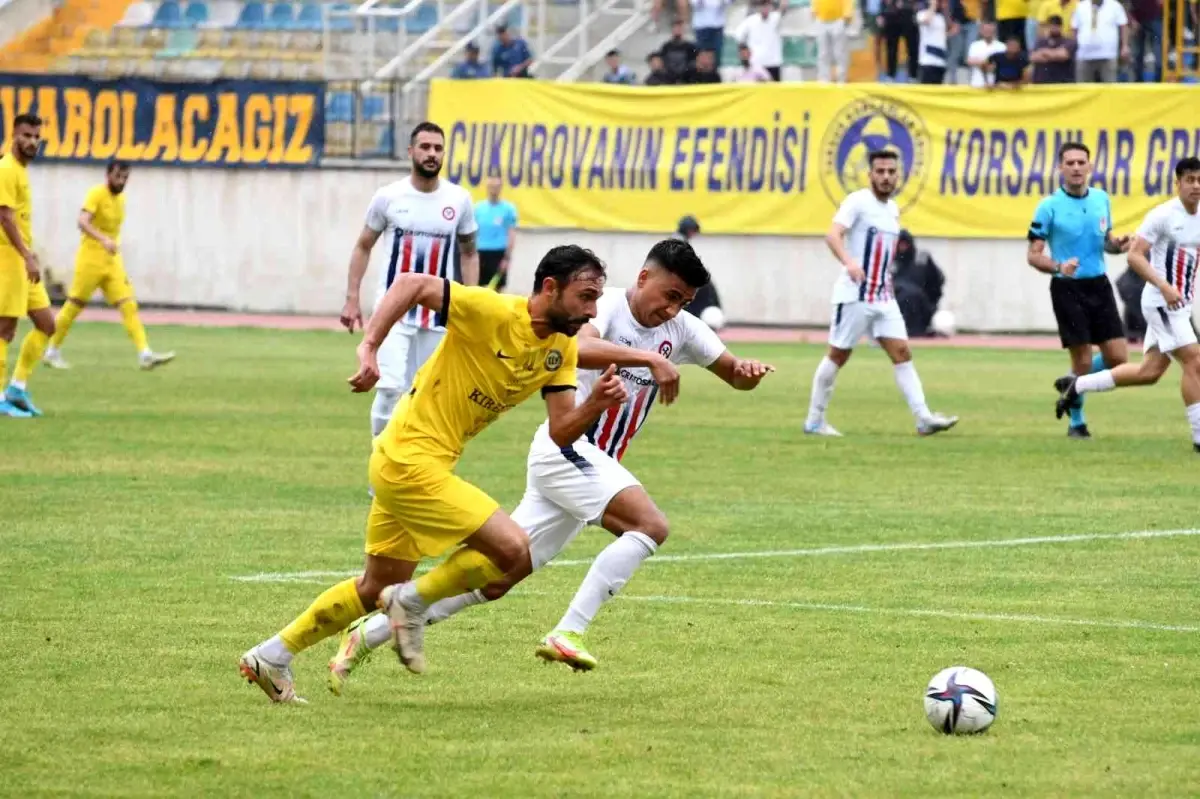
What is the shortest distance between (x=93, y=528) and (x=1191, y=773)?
735 centimetres

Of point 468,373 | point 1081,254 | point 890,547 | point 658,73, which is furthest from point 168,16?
point 468,373

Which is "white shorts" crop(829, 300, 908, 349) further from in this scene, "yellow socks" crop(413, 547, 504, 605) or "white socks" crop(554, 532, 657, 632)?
"yellow socks" crop(413, 547, 504, 605)

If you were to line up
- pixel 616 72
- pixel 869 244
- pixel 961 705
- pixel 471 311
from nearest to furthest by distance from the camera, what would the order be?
pixel 961 705 → pixel 471 311 → pixel 869 244 → pixel 616 72

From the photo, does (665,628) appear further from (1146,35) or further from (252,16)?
(252,16)

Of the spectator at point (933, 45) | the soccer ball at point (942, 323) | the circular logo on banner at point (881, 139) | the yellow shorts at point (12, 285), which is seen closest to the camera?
the yellow shorts at point (12, 285)

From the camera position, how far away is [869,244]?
60.1 feet

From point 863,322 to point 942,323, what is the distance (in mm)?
12248

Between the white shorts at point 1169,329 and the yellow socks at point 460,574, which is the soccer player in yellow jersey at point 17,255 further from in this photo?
the yellow socks at point 460,574

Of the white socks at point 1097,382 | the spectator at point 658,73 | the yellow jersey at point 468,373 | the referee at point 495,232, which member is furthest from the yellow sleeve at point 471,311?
the spectator at point 658,73

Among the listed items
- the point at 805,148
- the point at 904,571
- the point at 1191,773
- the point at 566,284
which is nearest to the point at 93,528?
the point at 904,571

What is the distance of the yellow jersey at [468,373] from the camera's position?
7.62 metres

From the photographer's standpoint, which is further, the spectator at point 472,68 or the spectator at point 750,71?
the spectator at point 472,68

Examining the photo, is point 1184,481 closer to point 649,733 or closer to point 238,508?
point 238,508

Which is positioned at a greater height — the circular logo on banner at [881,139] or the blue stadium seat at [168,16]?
the blue stadium seat at [168,16]
